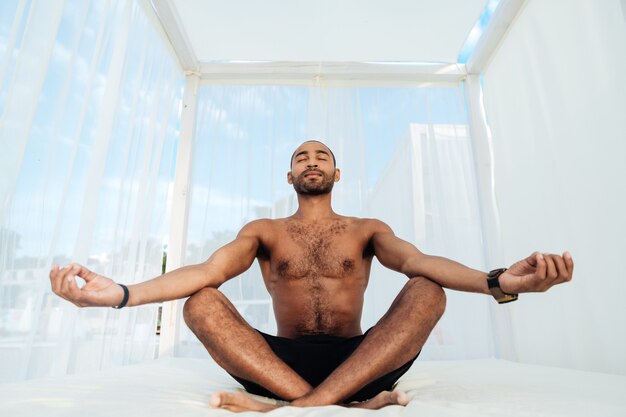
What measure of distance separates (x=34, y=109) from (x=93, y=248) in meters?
0.77

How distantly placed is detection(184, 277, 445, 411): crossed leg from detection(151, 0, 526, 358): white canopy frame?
5.83ft

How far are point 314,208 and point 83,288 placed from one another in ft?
3.68

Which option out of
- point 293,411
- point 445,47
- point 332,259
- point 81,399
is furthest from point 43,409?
point 445,47

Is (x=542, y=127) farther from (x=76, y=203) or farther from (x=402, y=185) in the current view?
(x=76, y=203)

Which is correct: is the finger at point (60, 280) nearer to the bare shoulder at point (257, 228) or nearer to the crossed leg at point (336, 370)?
the crossed leg at point (336, 370)

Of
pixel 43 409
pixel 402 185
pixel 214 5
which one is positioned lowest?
pixel 43 409

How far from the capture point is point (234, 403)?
110 cm

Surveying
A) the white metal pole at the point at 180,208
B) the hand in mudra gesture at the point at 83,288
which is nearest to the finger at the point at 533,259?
the hand in mudra gesture at the point at 83,288

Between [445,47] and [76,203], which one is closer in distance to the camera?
[76,203]

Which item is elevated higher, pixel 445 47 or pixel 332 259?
pixel 445 47

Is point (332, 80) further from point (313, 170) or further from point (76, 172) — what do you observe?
point (76, 172)

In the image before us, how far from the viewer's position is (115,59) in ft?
7.26

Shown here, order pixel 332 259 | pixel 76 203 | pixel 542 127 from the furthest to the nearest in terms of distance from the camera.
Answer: pixel 542 127 → pixel 76 203 → pixel 332 259

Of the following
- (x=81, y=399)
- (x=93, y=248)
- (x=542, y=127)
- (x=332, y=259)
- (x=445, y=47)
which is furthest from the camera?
(x=445, y=47)
